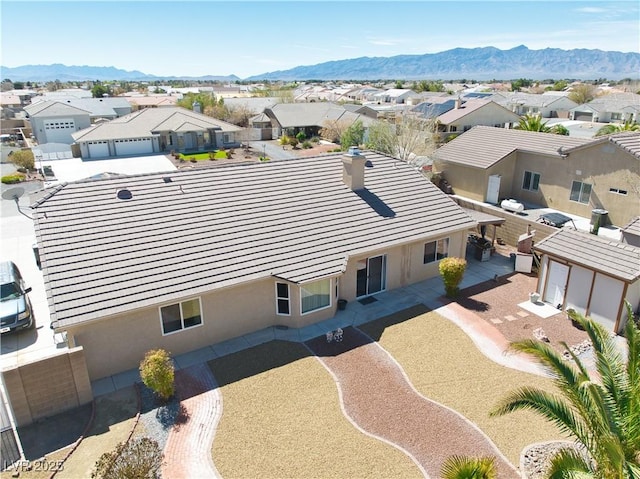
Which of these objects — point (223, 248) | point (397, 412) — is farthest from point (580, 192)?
point (223, 248)

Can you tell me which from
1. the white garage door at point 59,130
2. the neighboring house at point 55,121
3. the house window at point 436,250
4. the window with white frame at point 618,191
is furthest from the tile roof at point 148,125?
the window with white frame at point 618,191

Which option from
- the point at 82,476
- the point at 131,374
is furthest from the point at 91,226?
the point at 82,476

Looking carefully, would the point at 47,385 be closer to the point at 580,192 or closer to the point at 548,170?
the point at 580,192

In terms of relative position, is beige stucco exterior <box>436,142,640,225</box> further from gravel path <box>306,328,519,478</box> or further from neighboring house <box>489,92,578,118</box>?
neighboring house <box>489,92,578,118</box>

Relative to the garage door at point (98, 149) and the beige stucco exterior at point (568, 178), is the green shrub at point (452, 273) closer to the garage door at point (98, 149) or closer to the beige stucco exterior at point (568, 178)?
the beige stucco exterior at point (568, 178)

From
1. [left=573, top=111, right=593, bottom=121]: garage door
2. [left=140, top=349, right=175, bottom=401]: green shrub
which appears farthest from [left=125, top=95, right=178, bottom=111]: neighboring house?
[left=140, top=349, right=175, bottom=401]: green shrub

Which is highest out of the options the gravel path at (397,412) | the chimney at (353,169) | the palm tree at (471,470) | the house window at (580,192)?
the chimney at (353,169)

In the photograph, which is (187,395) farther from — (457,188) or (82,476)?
(457,188)
